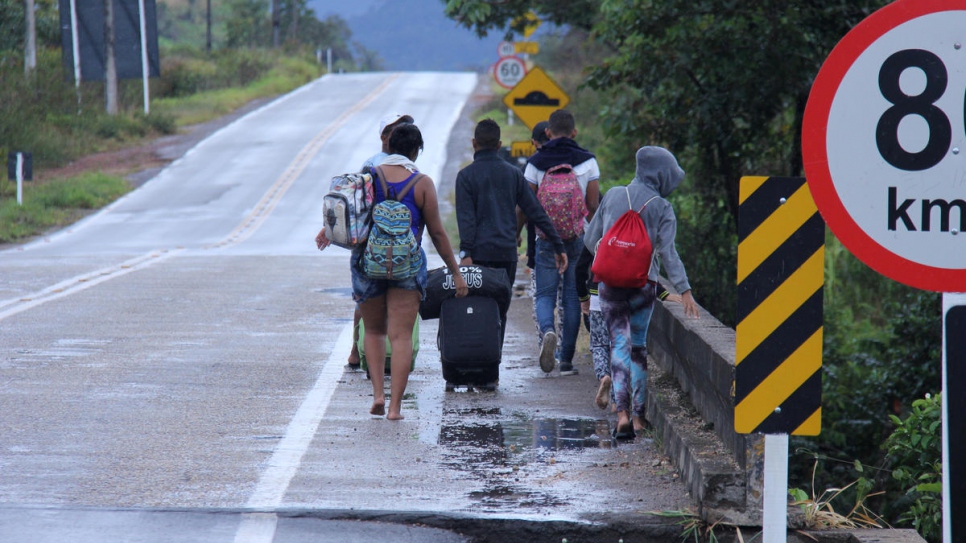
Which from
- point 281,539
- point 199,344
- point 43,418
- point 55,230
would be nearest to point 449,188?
point 55,230

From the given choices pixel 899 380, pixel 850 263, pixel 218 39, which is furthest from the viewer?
pixel 218 39

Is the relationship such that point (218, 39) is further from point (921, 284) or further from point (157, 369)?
point (921, 284)

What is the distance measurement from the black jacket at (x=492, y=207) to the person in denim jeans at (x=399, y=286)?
105 cm

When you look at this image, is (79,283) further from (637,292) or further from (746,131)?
(637,292)

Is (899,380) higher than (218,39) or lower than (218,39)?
lower

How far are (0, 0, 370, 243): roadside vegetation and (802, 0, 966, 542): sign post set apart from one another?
766 inches

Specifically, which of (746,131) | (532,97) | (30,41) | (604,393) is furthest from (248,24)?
(604,393)

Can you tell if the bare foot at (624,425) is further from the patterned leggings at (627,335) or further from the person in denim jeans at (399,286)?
the person in denim jeans at (399,286)

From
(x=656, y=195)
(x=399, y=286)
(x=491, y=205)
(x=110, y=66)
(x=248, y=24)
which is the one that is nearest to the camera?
(x=656, y=195)

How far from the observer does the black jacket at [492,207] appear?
858 cm

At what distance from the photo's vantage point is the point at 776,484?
13.1 ft

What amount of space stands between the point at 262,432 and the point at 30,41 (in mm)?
29187

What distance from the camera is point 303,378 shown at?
28.7ft

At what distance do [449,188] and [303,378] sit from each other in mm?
19177
